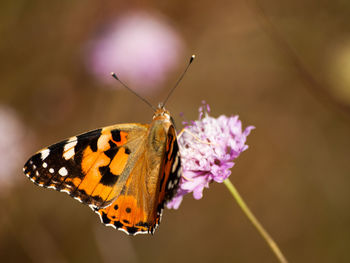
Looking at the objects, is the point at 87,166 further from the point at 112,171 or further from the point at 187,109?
the point at 187,109

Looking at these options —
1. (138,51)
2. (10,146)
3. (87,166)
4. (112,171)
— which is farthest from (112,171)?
(138,51)

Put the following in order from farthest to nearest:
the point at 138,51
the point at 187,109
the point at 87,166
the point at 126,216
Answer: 1. the point at 187,109
2. the point at 138,51
3. the point at 87,166
4. the point at 126,216

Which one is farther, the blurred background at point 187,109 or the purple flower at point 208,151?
the blurred background at point 187,109

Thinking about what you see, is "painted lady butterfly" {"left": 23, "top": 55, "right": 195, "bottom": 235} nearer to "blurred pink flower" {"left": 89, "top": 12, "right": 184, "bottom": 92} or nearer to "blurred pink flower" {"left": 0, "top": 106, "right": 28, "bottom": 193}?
"blurred pink flower" {"left": 0, "top": 106, "right": 28, "bottom": 193}

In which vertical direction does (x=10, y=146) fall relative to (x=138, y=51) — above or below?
below

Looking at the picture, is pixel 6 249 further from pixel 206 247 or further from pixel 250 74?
pixel 250 74

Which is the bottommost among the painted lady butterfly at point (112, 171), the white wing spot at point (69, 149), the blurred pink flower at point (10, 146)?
the painted lady butterfly at point (112, 171)

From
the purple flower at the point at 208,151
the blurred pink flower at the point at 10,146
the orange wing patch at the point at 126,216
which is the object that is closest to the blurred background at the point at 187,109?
the blurred pink flower at the point at 10,146

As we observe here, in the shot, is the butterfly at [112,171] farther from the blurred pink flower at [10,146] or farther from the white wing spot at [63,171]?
the blurred pink flower at [10,146]
